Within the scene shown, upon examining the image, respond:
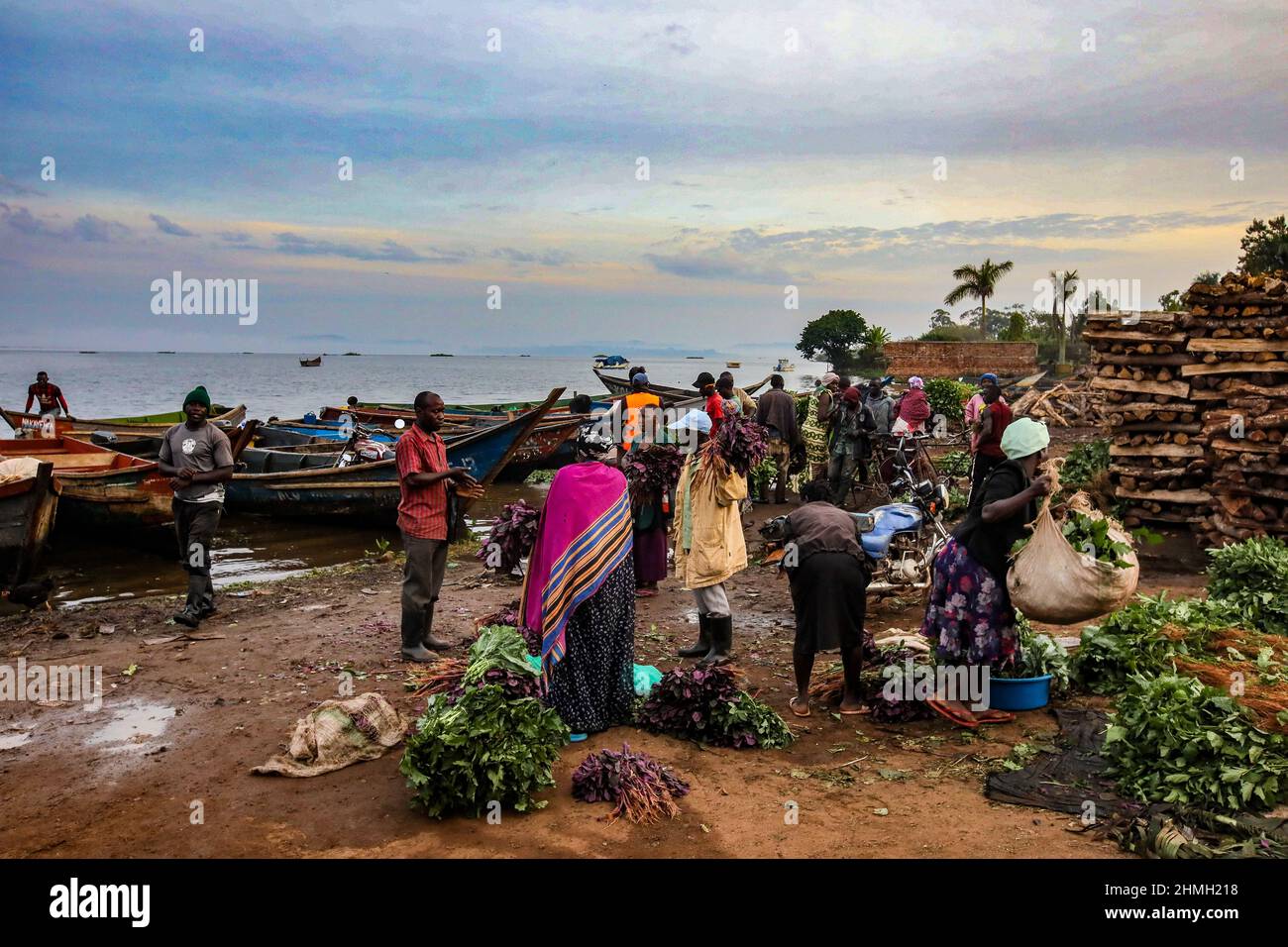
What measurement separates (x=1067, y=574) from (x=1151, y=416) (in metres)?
7.91

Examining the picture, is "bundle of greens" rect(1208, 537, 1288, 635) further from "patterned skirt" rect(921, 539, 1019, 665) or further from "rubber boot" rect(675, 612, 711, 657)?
"rubber boot" rect(675, 612, 711, 657)

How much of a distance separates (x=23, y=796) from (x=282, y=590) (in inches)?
206

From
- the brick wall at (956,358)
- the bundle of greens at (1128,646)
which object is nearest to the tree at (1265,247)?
the brick wall at (956,358)

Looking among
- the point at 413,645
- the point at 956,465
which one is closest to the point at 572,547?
the point at 413,645

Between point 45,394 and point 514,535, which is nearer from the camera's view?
point 514,535

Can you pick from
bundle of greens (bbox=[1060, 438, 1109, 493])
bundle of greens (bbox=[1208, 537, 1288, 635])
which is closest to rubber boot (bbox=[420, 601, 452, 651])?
bundle of greens (bbox=[1208, 537, 1288, 635])

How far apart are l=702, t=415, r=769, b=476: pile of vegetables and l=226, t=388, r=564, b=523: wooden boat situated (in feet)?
23.8

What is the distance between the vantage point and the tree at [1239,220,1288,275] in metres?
31.6

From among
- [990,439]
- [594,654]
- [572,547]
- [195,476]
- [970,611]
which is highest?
[990,439]

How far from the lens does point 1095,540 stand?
5160 mm

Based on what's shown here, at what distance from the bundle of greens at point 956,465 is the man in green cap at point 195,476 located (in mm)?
11465

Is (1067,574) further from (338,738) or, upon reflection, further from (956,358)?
(956,358)

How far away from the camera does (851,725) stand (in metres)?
5.70

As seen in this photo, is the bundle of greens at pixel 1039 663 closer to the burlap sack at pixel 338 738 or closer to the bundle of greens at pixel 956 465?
the burlap sack at pixel 338 738
